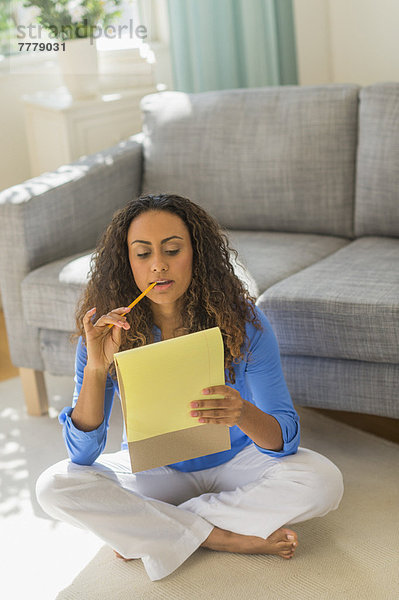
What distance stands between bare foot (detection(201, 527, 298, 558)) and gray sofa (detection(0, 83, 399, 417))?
1.38 ft

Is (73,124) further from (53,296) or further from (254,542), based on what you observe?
(254,542)

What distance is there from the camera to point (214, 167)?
2428 mm

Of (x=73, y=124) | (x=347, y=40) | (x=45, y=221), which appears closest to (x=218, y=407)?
(x=45, y=221)

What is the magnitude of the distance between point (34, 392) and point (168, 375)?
107 centimetres

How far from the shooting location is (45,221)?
7.21ft

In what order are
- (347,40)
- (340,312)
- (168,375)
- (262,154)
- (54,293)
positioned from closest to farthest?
(168,375), (340,312), (54,293), (262,154), (347,40)

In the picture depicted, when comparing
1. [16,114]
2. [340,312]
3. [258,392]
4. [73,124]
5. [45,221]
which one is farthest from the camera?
[16,114]

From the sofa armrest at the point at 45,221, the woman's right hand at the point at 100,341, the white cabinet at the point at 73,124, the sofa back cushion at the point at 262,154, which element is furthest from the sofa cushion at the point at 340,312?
the white cabinet at the point at 73,124

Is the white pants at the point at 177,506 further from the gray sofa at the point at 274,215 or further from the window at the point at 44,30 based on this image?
the window at the point at 44,30

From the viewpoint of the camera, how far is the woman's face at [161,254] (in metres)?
1.42

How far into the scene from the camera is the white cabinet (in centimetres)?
284

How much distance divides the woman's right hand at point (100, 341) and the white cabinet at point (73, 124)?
1539 millimetres

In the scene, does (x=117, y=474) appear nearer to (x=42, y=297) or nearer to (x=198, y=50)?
(x=42, y=297)

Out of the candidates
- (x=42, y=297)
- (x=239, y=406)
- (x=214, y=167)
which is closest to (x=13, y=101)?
(x=214, y=167)
